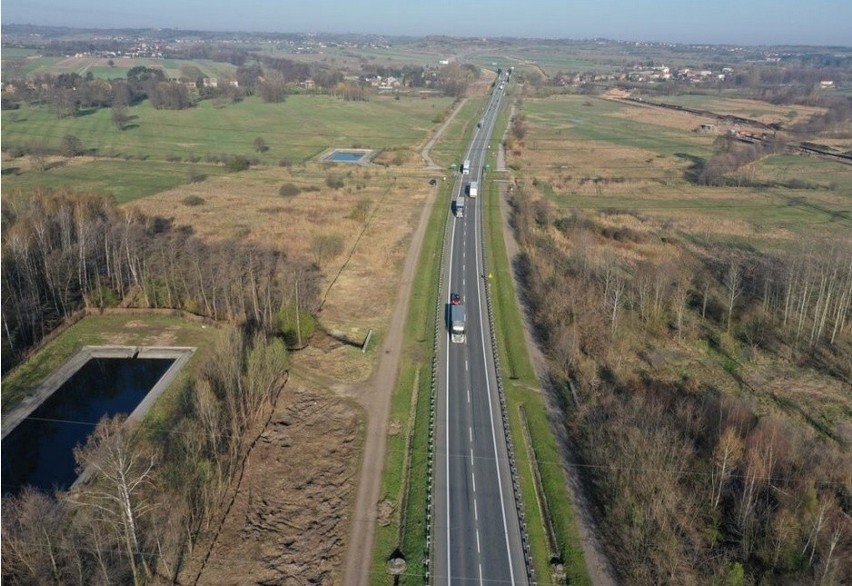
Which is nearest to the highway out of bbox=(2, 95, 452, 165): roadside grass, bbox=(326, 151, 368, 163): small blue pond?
bbox=(326, 151, 368, 163): small blue pond

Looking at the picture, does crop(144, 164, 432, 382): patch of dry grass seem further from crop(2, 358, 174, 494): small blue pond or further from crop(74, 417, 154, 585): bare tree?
crop(74, 417, 154, 585): bare tree

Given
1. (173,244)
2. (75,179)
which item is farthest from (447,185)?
(75,179)

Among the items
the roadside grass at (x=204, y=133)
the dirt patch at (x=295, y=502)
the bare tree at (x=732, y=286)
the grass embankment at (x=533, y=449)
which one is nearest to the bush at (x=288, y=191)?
the roadside grass at (x=204, y=133)

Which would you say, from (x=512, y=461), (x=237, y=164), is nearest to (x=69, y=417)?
(x=512, y=461)

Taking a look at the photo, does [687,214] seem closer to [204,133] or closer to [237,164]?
[237,164]

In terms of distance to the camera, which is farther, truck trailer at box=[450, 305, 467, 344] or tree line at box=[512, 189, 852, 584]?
truck trailer at box=[450, 305, 467, 344]

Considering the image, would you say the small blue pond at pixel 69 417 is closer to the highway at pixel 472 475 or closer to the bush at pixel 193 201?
the highway at pixel 472 475

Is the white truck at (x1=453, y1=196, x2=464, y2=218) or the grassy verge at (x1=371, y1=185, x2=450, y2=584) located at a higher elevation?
the white truck at (x1=453, y1=196, x2=464, y2=218)
